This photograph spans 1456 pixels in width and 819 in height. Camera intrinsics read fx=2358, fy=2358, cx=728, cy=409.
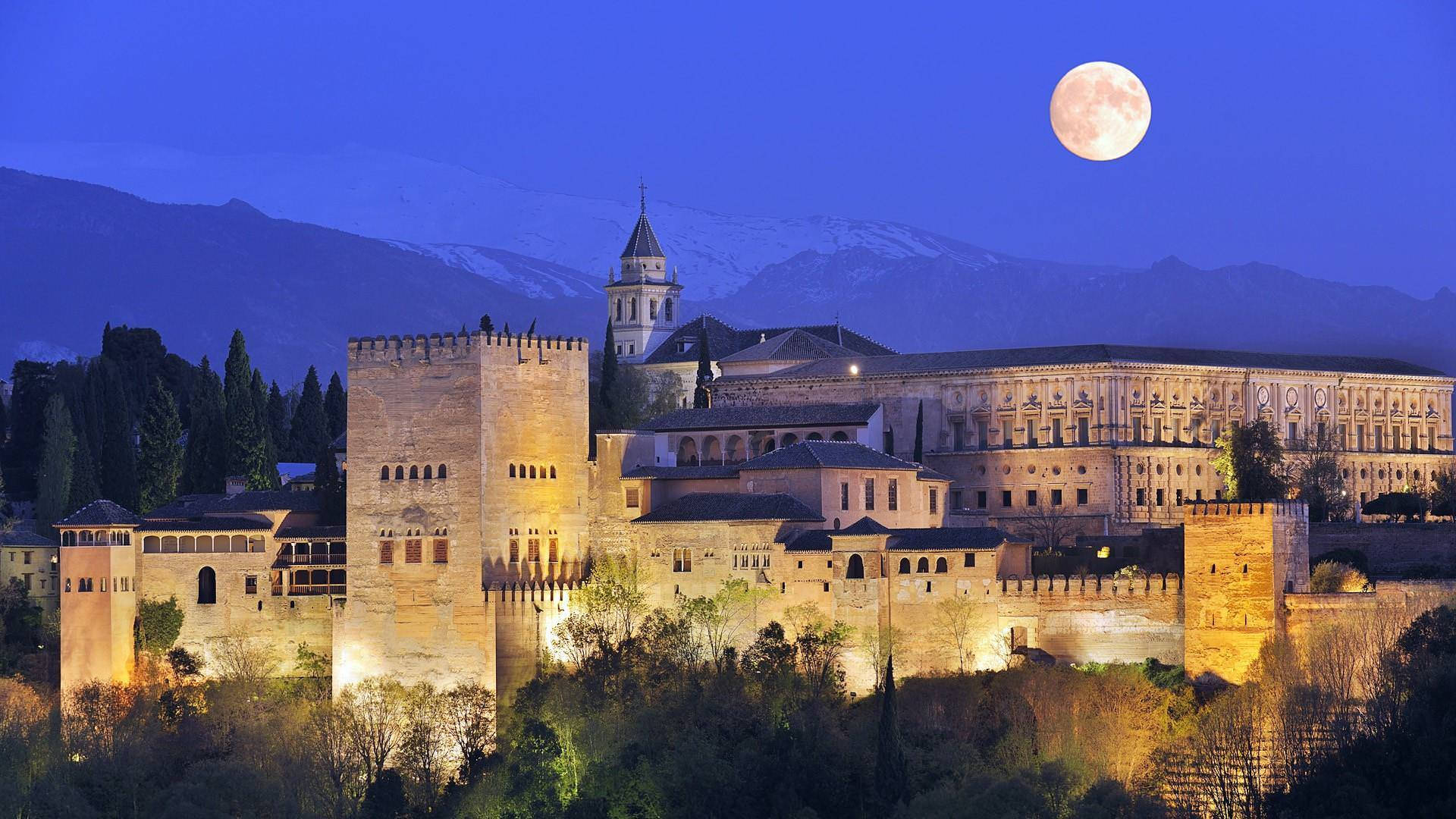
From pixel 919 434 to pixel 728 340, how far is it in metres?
20.3

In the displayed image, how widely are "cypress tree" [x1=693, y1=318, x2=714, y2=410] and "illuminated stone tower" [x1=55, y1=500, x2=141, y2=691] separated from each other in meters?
22.9

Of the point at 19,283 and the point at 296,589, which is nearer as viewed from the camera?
the point at 296,589

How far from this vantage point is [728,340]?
91.2m

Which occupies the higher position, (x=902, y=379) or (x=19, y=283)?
(x=19, y=283)

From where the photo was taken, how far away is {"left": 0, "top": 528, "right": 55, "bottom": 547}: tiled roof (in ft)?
213

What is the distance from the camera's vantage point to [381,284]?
17888cm

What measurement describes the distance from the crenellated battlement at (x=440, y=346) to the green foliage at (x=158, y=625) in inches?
299

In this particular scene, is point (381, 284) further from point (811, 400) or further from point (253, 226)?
point (811, 400)

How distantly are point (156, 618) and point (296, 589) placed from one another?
339 centimetres

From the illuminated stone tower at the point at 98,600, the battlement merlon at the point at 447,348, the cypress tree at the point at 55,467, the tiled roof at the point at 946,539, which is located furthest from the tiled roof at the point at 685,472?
the cypress tree at the point at 55,467

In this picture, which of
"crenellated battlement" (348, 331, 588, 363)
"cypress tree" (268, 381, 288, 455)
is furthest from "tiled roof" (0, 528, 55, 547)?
"crenellated battlement" (348, 331, 588, 363)

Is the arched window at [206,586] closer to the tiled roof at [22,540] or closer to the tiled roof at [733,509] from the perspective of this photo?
the tiled roof at [22,540]

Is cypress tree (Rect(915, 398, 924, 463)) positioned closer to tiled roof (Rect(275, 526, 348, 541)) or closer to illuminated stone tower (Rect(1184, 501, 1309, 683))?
illuminated stone tower (Rect(1184, 501, 1309, 683))

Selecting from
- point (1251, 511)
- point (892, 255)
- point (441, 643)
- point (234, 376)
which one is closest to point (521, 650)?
point (441, 643)
